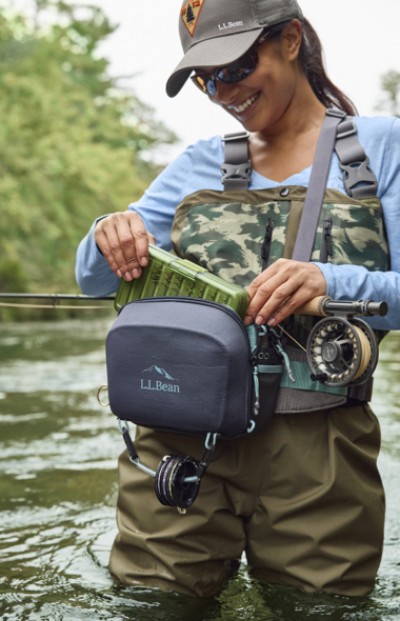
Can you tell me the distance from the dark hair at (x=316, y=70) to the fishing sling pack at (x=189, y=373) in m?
0.41

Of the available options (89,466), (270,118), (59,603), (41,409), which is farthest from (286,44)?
(41,409)

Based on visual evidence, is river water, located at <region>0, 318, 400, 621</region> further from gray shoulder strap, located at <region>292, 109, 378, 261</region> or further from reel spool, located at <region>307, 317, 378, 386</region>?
gray shoulder strap, located at <region>292, 109, 378, 261</region>

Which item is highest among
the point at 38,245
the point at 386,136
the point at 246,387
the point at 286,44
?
the point at 286,44

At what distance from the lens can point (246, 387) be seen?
8.30 feet

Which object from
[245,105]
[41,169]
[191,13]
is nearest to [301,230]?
[245,105]

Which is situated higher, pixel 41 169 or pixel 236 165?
pixel 236 165

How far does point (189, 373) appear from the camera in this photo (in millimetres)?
2502

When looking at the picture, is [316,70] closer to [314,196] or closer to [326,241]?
[314,196]

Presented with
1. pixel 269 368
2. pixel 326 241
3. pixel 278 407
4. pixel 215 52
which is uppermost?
pixel 215 52

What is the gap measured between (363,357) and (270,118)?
77 cm

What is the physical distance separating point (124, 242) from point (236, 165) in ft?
1.31

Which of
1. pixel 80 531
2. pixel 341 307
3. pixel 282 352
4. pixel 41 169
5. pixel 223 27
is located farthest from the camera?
pixel 41 169

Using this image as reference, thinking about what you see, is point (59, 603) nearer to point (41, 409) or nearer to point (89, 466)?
point (89, 466)

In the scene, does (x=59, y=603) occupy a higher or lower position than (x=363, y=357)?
lower
